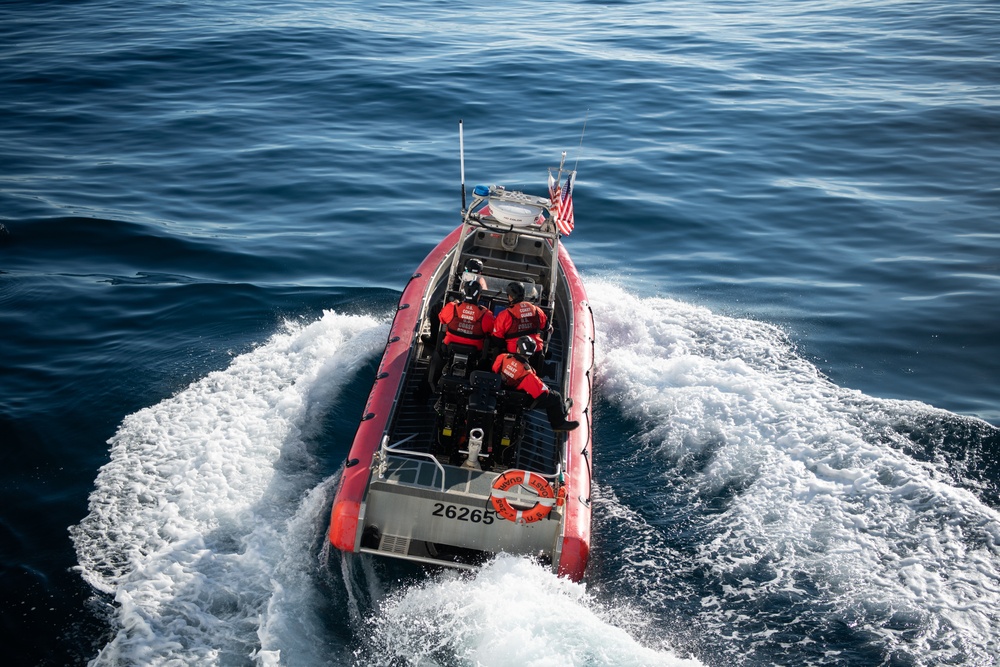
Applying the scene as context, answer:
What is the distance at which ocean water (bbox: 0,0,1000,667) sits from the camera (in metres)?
5.76

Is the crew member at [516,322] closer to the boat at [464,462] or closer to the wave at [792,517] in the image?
the boat at [464,462]

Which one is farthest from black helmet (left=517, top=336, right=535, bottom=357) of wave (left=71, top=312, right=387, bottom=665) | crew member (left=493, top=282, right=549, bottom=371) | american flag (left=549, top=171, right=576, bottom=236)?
american flag (left=549, top=171, right=576, bottom=236)

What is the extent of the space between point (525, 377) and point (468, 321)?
0.85 metres

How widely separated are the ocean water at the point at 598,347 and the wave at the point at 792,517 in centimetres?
3

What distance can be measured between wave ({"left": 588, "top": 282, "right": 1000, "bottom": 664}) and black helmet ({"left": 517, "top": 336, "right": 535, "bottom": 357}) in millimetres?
1590

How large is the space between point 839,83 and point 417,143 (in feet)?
35.4

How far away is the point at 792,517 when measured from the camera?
22.4ft

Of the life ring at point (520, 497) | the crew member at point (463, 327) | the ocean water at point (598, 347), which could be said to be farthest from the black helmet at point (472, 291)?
the life ring at point (520, 497)

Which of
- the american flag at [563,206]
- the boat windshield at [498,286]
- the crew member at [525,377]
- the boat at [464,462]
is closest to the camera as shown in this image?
the boat at [464,462]

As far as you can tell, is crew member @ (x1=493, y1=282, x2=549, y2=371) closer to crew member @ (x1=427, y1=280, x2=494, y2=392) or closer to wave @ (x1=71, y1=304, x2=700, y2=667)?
crew member @ (x1=427, y1=280, x2=494, y2=392)

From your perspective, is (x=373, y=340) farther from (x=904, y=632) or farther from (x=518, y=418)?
(x=904, y=632)

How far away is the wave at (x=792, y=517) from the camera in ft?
19.1

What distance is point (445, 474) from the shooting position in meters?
6.06

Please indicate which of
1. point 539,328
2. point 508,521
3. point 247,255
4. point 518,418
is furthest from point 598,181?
point 508,521
